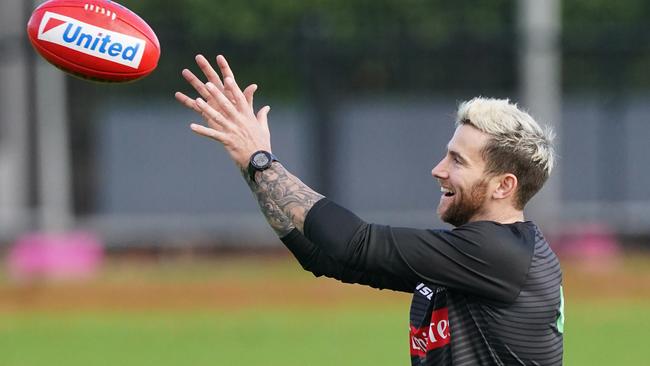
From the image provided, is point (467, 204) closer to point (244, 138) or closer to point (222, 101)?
point (244, 138)

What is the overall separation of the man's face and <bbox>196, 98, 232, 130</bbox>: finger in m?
0.77

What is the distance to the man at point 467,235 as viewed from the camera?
4555 mm

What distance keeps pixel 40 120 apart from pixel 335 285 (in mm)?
7727

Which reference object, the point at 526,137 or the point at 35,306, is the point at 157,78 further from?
the point at 526,137

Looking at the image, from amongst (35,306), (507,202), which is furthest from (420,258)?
(35,306)

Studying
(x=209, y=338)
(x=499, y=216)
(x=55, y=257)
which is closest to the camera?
(x=499, y=216)

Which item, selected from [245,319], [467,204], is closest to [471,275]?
[467,204]

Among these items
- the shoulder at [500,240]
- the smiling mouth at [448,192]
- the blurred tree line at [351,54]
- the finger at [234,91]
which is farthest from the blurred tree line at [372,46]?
the shoulder at [500,240]

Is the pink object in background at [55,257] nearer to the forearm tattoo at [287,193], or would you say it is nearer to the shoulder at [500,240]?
the forearm tattoo at [287,193]

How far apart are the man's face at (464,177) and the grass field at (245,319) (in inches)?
283

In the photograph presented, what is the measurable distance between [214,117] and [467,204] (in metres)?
0.96

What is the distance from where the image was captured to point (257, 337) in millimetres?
14141

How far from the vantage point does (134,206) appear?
20.8 metres

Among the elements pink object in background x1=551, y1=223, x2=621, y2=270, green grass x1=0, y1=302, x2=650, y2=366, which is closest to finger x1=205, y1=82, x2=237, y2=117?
green grass x1=0, y1=302, x2=650, y2=366
